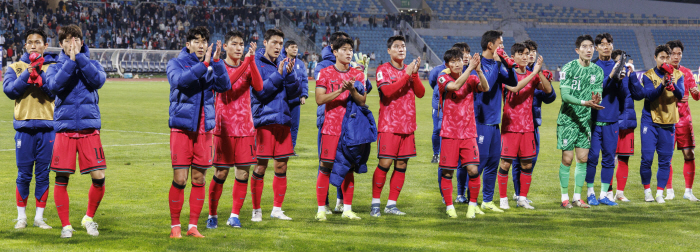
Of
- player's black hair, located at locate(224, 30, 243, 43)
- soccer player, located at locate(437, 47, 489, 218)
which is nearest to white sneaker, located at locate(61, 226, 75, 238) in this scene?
player's black hair, located at locate(224, 30, 243, 43)

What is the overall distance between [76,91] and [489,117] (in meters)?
4.08

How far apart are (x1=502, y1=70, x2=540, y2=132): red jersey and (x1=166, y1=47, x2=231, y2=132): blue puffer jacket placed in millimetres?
3223

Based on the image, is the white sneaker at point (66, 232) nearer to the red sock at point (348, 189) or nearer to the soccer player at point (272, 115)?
the soccer player at point (272, 115)

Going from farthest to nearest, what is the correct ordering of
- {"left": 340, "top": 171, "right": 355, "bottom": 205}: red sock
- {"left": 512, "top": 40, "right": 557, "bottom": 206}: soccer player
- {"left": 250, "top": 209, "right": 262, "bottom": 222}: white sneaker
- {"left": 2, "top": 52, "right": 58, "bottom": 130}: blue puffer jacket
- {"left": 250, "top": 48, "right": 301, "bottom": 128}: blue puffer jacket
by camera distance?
1. {"left": 512, "top": 40, "right": 557, "bottom": 206}: soccer player
2. {"left": 340, "top": 171, "right": 355, "bottom": 205}: red sock
3. {"left": 250, "top": 209, "right": 262, "bottom": 222}: white sneaker
4. {"left": 250, "top": 48, "right": 301, "bottom": 128}: blue puffer jacket
5. {"left": 2, "top": 52, "right": 58, "bottom": 130}: blue puffer jacket

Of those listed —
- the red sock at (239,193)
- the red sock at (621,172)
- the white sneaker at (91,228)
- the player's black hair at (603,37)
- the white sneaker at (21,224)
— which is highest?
the player's black hair at (603,37)

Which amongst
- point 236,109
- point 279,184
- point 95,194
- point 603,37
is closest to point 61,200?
point 95,194

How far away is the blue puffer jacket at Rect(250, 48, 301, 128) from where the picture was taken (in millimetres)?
6582

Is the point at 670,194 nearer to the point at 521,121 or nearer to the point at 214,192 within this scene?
the point at 521,121

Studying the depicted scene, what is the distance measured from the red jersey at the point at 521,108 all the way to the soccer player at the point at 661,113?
4.53 ft

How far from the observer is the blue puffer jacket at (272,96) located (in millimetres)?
6582

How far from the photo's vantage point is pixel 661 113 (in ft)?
26.3

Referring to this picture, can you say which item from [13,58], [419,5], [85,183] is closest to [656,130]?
[85,183]

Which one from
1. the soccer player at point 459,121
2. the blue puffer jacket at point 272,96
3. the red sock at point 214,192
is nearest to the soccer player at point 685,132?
the soccer player at point 459,121

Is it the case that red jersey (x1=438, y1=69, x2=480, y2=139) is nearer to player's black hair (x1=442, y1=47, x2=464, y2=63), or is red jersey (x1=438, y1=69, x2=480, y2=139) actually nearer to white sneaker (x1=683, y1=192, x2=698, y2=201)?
player's black hair (x1=442, y1=47, x2=464, y2=63)
